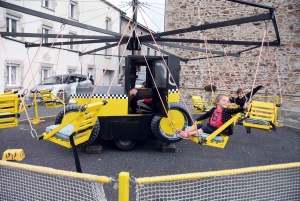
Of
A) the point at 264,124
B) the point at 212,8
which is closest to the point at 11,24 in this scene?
the point at 212,8

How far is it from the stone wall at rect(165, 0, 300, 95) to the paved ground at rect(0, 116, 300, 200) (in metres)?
4.53

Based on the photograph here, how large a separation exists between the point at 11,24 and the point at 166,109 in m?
12.3

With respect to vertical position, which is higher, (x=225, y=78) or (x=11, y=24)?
(x=11, y=24)

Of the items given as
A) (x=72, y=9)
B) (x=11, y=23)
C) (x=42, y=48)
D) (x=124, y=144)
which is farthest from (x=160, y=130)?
(x=72, y=9)

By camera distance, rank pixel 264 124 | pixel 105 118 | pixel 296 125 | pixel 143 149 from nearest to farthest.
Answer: pixel 264 124, pixel 105 118, pixel 143 149, pixel 296 125

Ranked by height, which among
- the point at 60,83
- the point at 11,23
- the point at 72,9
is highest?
the point at 72,9

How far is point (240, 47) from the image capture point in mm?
12367

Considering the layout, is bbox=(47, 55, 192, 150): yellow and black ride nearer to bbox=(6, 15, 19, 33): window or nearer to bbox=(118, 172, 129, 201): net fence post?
bbox=(118, 172, 129, 201): net fence post

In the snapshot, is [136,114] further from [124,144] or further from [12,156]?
[12,156]

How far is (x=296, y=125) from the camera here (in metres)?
9.72

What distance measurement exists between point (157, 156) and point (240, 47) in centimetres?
840

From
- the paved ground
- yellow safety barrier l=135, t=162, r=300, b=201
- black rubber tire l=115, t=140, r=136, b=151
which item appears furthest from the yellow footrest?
yellow safety barrier l=135, t=162, r=300, b=201

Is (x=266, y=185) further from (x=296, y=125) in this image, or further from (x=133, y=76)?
(x=296, y=125)

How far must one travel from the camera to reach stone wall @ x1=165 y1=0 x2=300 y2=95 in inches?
444
